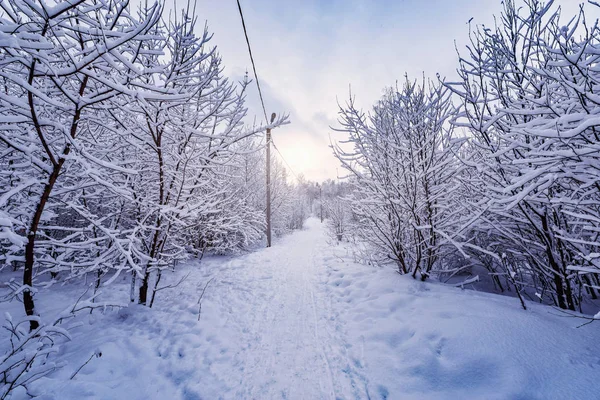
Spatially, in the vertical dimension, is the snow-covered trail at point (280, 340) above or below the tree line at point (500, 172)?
below

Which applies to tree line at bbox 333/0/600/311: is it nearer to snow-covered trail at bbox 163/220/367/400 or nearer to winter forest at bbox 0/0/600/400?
winter forest at bbox 0/0/600/400

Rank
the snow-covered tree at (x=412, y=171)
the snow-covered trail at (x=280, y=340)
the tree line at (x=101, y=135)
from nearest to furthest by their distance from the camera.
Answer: the tree line at (x=101, y=135) < the snow-covered trail at (x=280, y=340) < the snow-covered tree at (x=412, y=171)

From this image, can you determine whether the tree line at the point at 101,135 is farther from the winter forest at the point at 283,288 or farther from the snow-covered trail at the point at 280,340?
the snow-covered trail at the point at 280,340

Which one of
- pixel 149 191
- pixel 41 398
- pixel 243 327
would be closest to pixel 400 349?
pixel 243 327

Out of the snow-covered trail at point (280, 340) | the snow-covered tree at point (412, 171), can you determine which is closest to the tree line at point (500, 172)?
the snow-covered tree at point (412, 171)

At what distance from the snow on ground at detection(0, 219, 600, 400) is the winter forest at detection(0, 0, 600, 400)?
0.02 m

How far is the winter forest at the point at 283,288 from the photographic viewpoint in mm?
1792

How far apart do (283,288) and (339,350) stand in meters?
2.61

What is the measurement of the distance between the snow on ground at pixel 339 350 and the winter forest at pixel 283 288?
19mm

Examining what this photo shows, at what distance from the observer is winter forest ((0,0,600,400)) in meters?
1.79

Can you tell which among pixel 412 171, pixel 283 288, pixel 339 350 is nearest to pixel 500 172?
pixel 412 171

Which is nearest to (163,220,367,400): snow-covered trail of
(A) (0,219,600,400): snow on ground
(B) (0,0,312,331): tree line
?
(A) (0,219,600,400): snow on ground

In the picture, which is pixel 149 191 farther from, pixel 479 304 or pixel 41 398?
pixel 479 304

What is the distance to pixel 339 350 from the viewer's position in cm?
285
